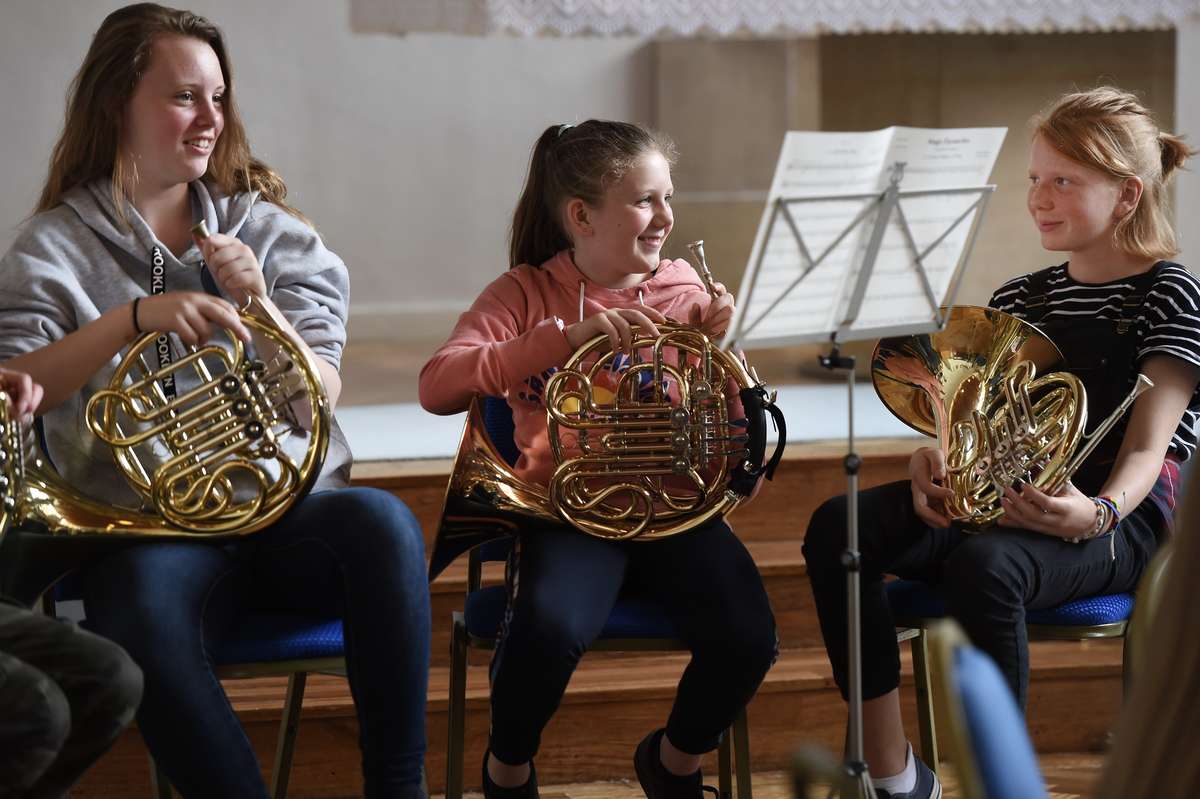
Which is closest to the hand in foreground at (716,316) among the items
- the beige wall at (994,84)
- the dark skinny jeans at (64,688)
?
the dark skinny jeans at (64,688)

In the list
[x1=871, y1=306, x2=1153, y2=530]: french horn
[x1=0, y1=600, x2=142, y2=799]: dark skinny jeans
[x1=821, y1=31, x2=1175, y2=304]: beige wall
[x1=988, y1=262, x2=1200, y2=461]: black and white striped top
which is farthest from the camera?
[x1=821, y1=31, x2=1175, y2=304]: beige wall

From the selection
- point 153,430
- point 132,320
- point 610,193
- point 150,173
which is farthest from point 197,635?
point 610,193

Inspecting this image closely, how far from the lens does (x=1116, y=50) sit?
14.3 ft

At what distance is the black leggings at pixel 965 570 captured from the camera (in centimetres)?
186

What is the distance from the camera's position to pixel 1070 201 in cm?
207

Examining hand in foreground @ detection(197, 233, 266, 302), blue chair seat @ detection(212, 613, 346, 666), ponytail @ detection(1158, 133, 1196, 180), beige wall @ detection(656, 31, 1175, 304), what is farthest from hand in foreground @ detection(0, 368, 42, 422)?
beige wall @ detection(656, 31, 1175, 304)

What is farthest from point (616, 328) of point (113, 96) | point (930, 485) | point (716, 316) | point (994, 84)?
point (994, 84)

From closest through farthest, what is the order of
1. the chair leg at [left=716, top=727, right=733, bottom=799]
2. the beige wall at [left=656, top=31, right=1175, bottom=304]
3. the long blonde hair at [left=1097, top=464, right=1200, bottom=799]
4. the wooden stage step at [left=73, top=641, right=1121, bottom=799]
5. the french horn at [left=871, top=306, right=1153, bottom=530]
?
the long blonde hair at [left=1097, top=464, right=1200, bottom=799] < the french horn at [left=871, top=306, right=1153, bottom=530] < the chair leg at [left=716, top=727, right=733, bottom=799] < the wooden stage step at [left=73, top=641, right=1121, bottom=799] < the beige wall at [left=656, top=31, right=1175, bottom=304]

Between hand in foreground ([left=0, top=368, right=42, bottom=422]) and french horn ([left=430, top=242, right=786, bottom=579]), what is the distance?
55cm

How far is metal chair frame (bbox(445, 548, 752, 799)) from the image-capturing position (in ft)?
6.17

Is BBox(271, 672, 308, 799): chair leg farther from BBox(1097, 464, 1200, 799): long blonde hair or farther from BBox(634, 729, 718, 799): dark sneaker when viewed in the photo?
BBox(1097, 464, 1200, 799): long blonde hair

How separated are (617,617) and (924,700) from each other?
570 millimetres

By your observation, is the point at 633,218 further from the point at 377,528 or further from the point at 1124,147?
the point at 1124,147

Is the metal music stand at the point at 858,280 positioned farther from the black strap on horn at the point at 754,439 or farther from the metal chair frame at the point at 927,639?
the metal chair frame at the point at 927,639
